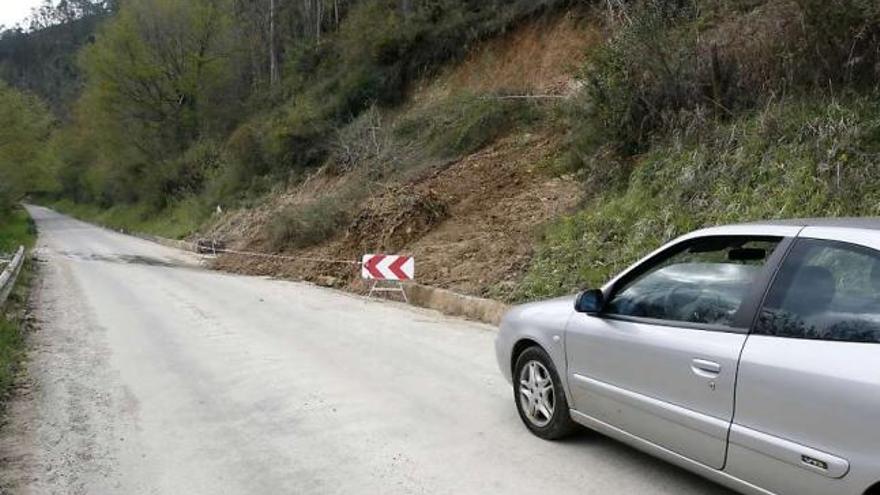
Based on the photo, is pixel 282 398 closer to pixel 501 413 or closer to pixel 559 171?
pixel 501 413

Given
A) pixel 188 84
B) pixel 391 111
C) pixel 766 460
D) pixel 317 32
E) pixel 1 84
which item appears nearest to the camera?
pixel 766 460

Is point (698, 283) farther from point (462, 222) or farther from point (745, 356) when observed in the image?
point (462, 222)

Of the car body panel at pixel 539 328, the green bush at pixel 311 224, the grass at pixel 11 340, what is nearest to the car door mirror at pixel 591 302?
the car body panel at pixel 539 328

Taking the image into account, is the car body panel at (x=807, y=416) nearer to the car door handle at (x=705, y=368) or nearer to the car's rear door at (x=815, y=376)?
the car's rear door at (x=815, y=376)

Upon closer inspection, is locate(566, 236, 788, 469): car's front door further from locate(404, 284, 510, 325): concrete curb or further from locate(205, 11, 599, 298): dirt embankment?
locate(205, 11, 599, 298): dirt embankment

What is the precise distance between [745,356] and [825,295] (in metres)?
0.45

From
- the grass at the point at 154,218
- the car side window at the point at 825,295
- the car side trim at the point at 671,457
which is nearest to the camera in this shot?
the car side window at the point at 825,295

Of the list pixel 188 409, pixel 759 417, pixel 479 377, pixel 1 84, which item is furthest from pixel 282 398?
pixel 1 84

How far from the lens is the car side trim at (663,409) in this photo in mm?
3613

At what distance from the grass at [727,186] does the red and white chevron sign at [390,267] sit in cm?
265

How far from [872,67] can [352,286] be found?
10.8 metres

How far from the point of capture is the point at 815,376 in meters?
3.13

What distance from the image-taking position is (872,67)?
962 centimetres

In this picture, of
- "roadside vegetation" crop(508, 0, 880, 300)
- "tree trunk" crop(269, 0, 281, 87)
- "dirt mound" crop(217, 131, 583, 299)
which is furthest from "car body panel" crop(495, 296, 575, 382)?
"tree trunk" crop(269, 0, 281, 87)
